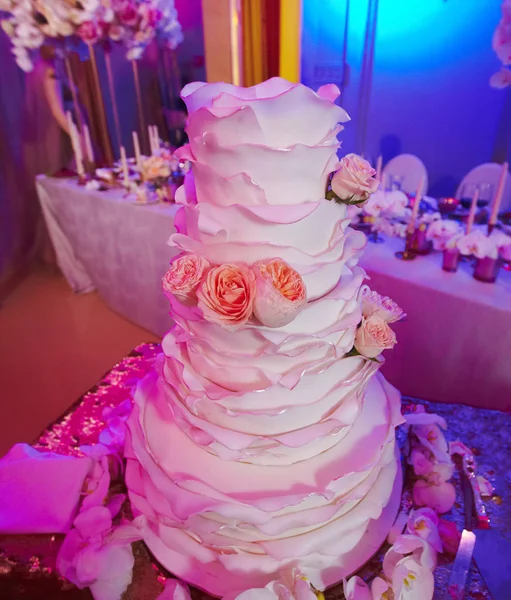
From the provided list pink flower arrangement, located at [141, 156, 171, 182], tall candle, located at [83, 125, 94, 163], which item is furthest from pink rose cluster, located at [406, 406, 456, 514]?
tall candle, located at [83, 125, 94, 163]

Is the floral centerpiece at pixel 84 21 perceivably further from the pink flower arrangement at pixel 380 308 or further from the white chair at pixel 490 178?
the pink flower arrangement at pixel 380 308

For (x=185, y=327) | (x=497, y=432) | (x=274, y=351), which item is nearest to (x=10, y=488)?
(x=185, y=327)

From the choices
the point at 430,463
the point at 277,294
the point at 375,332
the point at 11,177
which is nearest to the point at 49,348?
the point at 11,177

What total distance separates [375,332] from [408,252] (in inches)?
52.0

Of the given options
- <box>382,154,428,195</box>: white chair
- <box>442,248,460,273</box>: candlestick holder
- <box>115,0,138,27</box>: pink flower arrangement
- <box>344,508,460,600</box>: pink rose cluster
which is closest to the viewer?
<box>344,508,460,600</box>: pink rose cluster

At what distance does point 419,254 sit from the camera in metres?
2.28

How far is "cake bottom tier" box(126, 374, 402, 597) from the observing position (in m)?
1.00

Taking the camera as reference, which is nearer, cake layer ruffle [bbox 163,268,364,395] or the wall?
cake layer ruffle [bbox 163,268,364,395]

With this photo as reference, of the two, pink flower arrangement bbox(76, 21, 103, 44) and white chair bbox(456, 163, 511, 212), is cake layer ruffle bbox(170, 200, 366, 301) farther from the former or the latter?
pink flower arrangement bbox(76, 21, 103, 44)

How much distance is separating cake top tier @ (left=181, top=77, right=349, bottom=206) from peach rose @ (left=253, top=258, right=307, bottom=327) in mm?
163

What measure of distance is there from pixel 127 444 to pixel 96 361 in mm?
2201

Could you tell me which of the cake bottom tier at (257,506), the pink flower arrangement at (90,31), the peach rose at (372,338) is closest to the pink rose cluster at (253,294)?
the peach rose at (372,338)

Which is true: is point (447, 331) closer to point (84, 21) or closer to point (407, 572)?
point (407, 572)

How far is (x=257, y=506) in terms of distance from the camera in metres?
0.96
